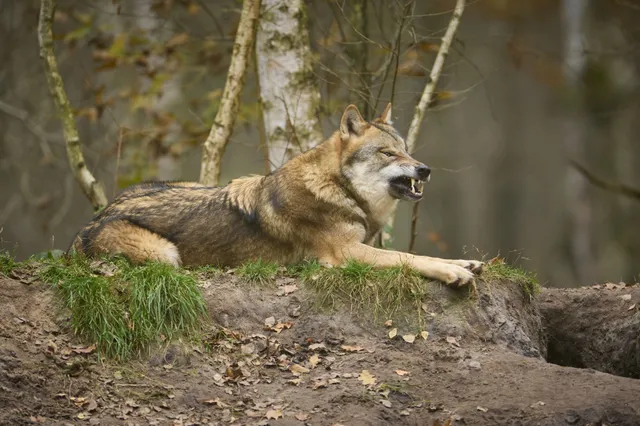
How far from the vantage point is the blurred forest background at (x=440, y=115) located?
12.8 metres

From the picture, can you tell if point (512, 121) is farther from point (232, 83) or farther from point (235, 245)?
point (235, 245)

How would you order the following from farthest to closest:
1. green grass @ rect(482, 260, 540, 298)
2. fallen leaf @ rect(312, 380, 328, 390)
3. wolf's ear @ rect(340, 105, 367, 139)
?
wolf's ear @ rect(340, 105, 367, 139), green grass @ rect(482, 260, 540, 298), fallen leaf @ rect(312, 380, 328, 390)

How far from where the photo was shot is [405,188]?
7.04 meters

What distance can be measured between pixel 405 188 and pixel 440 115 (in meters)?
11.0

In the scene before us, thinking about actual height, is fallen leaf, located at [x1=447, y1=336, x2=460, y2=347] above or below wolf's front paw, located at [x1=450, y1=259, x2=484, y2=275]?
below

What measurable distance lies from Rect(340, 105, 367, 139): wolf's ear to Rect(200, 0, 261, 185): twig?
2284 millimetres

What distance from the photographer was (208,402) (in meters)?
5.42

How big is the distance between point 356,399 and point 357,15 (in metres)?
6.66

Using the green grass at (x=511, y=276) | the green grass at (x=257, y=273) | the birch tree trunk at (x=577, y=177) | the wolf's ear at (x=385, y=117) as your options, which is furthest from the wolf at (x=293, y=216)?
the birch tree trunk at (x=577, y=177)

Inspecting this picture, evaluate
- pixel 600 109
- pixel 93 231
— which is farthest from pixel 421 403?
pixel 600 109

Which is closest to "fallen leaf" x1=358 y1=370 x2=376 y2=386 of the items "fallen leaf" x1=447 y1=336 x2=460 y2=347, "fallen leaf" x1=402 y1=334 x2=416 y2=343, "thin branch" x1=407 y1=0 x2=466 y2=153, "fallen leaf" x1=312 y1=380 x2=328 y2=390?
"fallen leaf" x1=312 y1=380 x2=328 y2=390

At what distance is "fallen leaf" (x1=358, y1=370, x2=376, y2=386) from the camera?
18.5 feet

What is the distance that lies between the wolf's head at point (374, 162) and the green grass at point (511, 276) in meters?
0.94

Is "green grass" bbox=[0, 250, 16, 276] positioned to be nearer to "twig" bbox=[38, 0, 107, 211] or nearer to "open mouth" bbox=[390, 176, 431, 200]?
"twig" bbox=[38, 0, 107, 211]
